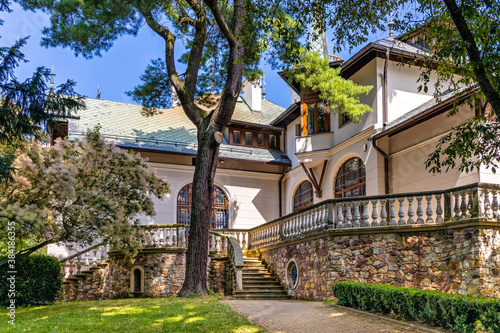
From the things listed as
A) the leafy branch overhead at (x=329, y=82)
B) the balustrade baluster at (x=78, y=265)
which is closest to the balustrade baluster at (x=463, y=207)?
the leafy branch overhead at (x=329, y=82)

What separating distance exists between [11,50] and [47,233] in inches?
187

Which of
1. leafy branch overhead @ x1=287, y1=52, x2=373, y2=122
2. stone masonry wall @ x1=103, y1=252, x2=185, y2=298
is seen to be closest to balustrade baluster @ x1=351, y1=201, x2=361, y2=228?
leafy branch overhead @ x1=287, y1=52, x2=373, y2=122

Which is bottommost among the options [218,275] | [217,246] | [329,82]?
[218,275]

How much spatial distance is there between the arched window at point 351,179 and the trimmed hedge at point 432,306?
26.6ft

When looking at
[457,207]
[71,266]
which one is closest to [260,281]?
[457,207]

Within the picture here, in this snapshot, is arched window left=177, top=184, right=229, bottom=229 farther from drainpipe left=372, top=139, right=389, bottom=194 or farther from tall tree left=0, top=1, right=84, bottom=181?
tall tree left=0, top=1, right=84, bottom=181

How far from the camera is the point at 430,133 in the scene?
51.9 ft

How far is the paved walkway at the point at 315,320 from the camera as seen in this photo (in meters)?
8.52

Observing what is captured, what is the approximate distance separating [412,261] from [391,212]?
129 cm

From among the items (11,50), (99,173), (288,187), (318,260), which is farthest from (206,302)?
(288,187)

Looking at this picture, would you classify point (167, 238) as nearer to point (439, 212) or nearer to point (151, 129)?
point (151, 129)

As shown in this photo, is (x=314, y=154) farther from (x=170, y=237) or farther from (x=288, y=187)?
(x=170, y=237)

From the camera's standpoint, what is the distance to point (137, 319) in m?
9.66

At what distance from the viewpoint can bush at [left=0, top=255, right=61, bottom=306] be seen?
13945 millimetres
